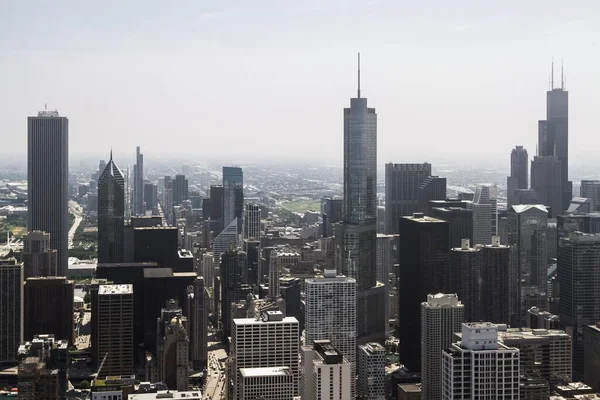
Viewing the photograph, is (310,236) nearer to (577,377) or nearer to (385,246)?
(385,246)

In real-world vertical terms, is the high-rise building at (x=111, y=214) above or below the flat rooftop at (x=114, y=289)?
above

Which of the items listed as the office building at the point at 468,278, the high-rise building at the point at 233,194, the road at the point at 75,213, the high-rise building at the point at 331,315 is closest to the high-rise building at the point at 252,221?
the high-rise building at the point at 233,194

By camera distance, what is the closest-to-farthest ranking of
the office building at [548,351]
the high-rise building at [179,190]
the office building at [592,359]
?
the office building at [548,351]
the office building at [592,359]
the high-rise building at [179,190]

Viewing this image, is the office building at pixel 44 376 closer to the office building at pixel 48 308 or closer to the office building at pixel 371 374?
the office building at pixel 371 374

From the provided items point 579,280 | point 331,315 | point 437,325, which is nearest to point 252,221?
point 579,280

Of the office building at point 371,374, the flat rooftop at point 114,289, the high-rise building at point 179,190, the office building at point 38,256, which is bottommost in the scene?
the office building at point 371,374

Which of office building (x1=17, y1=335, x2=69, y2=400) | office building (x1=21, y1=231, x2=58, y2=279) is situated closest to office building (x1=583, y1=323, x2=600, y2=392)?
office building (x1=17, y1=335, x2=69, y2=400)

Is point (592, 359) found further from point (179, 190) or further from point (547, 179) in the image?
point (179, 190)
